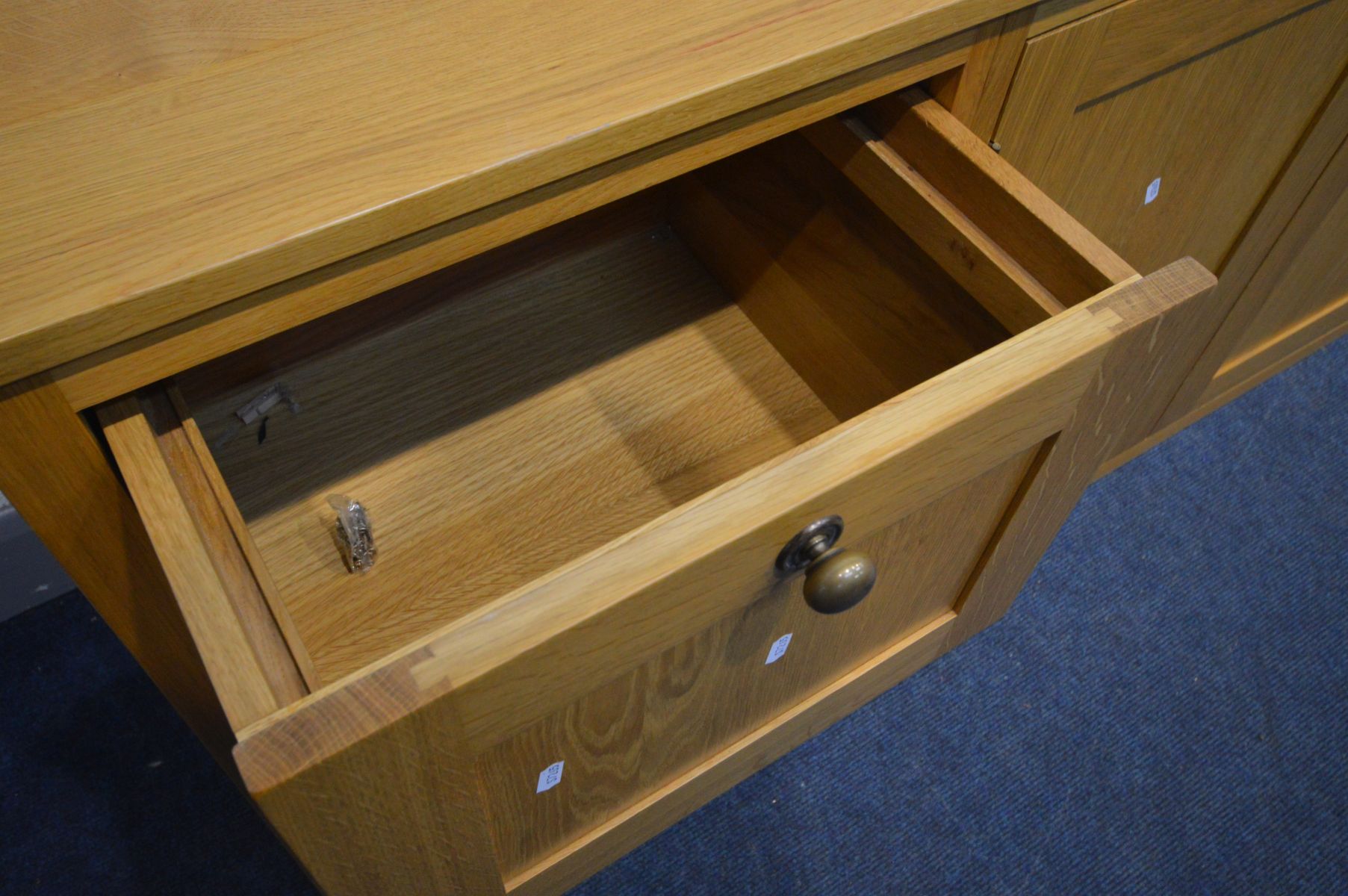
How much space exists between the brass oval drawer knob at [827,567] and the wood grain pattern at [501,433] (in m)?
0.24

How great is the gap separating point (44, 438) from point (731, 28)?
332mm

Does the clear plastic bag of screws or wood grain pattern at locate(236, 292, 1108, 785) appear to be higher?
the clear plastic bag of screws

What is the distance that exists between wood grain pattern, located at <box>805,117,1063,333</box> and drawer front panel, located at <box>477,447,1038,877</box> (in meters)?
0.08

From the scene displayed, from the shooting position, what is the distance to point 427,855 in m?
0.46

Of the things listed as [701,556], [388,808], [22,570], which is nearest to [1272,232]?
[701,556]

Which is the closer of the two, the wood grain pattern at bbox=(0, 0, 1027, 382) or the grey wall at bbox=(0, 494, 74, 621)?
the wood grain pattern at bbox=(0, 0, 1027, 382)

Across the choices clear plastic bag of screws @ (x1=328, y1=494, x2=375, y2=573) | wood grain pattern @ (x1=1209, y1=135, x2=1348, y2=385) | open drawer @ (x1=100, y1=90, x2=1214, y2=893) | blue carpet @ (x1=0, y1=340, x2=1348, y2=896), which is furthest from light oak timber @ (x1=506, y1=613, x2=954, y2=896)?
wood grain pattern @ (x1=1209, y1=135, x2=1348, y2=385)

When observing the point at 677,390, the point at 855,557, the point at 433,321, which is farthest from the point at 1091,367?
the point at 433,321

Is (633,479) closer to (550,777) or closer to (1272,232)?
(550,777)

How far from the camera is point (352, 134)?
0.42 m

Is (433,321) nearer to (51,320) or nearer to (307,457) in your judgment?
(307,457)

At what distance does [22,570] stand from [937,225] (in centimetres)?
79

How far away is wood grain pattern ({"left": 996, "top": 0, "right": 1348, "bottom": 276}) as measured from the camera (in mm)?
574

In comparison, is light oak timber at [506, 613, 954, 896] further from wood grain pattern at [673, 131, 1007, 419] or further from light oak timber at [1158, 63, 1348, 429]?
light oak timber at [1158, 63, 1348, 429]
